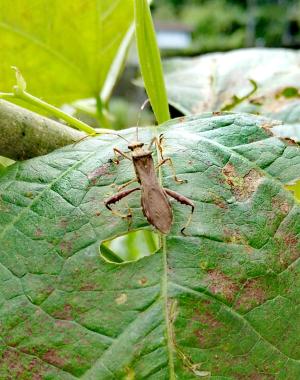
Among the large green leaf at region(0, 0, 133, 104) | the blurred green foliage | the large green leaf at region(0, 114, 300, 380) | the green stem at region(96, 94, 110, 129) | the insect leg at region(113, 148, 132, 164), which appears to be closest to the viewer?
the large green leaf at region(0, 114, 300, 380)

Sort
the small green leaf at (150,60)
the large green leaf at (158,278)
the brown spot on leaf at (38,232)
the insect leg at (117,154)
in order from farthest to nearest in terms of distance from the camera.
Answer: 1. the small green leaf at (150,60)
2. the insect leg at (117,154)
3. the brown spot on leaf at (38,232)
4. the large green leaf at (158,278)

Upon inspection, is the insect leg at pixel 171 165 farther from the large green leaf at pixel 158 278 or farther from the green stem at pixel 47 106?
the green stem at pixel 47 106

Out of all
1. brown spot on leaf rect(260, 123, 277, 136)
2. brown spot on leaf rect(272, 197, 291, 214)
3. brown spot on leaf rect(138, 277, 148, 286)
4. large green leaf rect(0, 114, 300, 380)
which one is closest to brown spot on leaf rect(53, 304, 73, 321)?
large green leaf rect(0, 114, 300, 380)

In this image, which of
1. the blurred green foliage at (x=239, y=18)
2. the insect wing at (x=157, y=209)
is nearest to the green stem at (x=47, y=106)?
the insect wing at (x=157, y=209)

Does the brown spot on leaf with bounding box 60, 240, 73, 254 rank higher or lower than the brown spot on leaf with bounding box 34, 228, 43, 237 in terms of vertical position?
lower

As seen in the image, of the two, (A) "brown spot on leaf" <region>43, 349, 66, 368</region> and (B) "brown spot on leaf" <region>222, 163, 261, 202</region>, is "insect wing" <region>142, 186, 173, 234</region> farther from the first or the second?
(A) "brown spot on leaf" <region>43, 349, 66, 368</region>

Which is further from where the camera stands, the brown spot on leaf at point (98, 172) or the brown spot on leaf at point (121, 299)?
the brown spot on leaf at point (98, 172)

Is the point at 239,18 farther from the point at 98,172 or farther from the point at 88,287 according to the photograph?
the point at 88,287

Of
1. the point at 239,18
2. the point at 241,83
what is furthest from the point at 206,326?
the point at 239,18

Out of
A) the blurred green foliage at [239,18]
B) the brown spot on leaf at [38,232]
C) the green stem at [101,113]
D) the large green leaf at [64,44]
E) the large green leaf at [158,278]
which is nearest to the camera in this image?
the large green leaf at [158,278]
